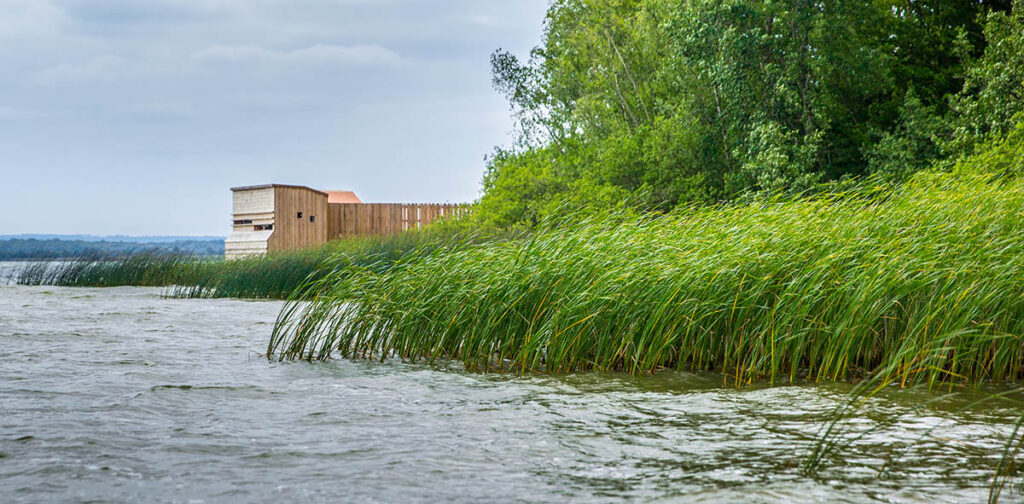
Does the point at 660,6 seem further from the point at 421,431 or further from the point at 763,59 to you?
the point at 421,431

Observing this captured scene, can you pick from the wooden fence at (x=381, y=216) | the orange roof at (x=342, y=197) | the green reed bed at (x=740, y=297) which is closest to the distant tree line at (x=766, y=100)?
the wooden fence at (x=381, y=216)

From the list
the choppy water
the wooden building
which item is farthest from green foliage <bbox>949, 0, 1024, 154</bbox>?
the choppy water

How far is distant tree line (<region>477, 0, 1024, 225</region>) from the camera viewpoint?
17188mm

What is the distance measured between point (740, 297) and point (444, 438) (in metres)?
2.46

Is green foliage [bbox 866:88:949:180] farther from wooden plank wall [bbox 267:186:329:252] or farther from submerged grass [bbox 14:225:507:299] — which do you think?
wooden plank wall [bbox 267:186:329:252]

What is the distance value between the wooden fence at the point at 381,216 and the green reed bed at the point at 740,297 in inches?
793

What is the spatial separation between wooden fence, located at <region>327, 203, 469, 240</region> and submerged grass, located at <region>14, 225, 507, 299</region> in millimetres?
6789

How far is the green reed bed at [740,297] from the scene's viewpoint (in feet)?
15.8

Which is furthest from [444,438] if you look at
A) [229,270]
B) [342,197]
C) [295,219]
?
[342,197]

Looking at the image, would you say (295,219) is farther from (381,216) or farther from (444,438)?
(444,438)

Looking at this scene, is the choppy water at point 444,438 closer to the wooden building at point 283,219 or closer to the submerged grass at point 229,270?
the submerged grass at point 229,270

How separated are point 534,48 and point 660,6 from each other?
8.51 m

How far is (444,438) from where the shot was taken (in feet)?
12.3

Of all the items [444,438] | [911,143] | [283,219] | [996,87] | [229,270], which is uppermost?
[996,87]
